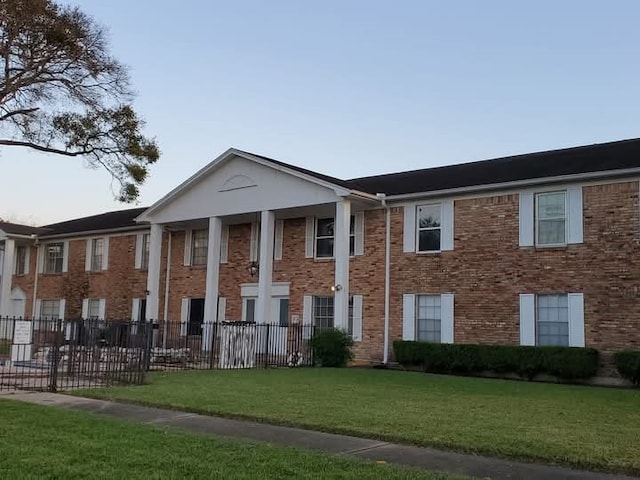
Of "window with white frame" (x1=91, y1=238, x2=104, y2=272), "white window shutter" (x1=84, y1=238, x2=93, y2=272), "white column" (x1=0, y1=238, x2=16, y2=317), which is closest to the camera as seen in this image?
"window with white frame" (x1=91, y1=238, x2=104, y2=272)

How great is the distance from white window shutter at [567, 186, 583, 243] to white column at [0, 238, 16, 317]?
26.0m

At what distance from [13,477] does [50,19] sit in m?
16.4

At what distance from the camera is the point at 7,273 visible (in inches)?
1299

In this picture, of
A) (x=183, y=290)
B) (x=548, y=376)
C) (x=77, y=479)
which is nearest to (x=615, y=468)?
(x=77, y=479)

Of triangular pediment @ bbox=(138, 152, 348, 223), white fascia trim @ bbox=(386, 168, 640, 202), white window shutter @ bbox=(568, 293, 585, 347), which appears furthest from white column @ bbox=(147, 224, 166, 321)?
white window shutter @ bbox=(568, 293, 585, 347)

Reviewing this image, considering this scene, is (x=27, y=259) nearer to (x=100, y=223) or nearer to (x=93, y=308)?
(x=100, y=223)

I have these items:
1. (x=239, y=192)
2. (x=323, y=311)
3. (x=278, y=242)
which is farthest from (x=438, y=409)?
(x=239, y=192)

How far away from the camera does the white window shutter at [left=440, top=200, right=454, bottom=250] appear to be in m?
20.2

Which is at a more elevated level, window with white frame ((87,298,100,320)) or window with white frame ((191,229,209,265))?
window with white frame ((191,229,209,265))

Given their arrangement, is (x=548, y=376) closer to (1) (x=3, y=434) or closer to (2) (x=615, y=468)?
(2) (x=615, y=468)

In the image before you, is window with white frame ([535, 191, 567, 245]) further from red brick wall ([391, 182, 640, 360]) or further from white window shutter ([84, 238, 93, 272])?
white window shutter ([84, 238, 93, 272])

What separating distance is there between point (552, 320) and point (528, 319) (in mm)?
609

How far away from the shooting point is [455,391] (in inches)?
532

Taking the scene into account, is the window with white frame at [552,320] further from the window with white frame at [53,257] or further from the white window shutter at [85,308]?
the window with white frame at [53,257]
